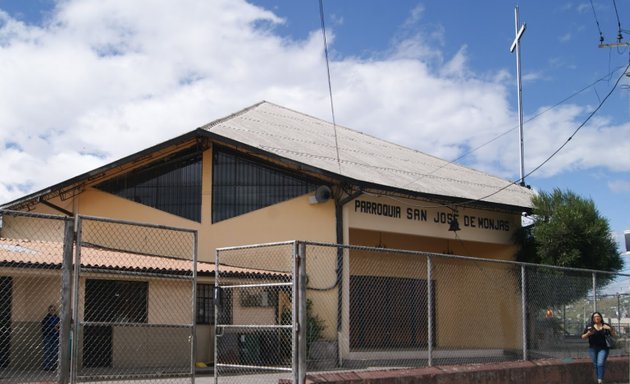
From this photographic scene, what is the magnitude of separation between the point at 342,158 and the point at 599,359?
344 inches

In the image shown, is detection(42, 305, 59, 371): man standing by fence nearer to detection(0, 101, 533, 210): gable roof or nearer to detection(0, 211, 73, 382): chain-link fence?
detection(0, 211, 73, 382): chain-link fence

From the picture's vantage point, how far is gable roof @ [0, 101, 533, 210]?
18609 millimetres

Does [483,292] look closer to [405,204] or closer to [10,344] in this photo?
[405,204]

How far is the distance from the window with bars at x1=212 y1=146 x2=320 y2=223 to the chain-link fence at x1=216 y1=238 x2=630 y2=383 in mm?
1344

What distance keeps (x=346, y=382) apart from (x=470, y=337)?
665cm

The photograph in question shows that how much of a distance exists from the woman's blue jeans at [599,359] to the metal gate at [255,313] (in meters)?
5.72

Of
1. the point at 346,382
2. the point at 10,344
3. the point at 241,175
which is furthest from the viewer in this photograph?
the point at 241,175

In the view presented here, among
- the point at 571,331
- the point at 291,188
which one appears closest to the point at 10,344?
the point at 291,188

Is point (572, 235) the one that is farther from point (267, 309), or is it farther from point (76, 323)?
point (76, 323)

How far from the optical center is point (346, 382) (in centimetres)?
1064

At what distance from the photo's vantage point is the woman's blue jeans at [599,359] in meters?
14.4

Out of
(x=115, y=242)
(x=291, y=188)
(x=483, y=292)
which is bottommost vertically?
(x=483, y=292)

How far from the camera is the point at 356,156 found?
21.9m

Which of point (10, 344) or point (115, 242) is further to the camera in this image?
point (115, 242)
